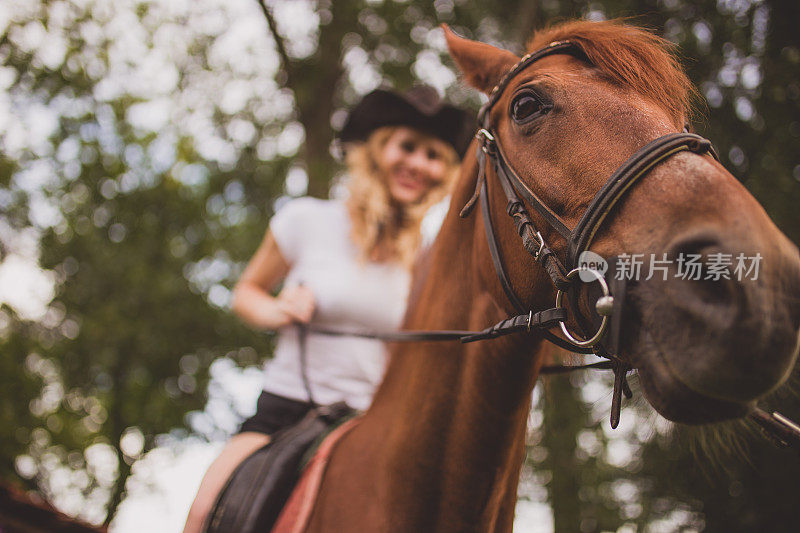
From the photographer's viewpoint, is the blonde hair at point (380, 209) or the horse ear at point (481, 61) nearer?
the horse ear at point (481, 61)

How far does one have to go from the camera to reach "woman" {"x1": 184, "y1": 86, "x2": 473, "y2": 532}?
3086 millimetres

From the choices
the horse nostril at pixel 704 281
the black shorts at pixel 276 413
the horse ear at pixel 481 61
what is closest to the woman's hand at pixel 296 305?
the black shorts at pixel 276 413

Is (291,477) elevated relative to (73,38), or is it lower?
lower

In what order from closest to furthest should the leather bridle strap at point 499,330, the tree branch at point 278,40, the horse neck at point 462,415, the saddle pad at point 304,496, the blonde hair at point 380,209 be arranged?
1. the leather bridle strap at point 499,330
2. the horse neck at point 462,415
3. the saddle pad at point 304,496
4. the blonde hair at point 380,209
5. the tree branch at point 278,40

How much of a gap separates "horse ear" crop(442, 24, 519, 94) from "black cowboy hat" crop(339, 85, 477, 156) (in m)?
1.19

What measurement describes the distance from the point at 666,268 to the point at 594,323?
0.87 feet

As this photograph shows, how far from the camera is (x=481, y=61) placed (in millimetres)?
2350

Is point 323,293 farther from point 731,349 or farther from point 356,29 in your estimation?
point 356,29

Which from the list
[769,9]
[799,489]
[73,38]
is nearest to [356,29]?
[73,38]

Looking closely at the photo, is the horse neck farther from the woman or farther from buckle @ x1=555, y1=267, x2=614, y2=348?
the woman

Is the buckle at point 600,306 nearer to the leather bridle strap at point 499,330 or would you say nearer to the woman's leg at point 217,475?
the leather bridle strap at point 499,330

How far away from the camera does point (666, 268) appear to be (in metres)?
1.29

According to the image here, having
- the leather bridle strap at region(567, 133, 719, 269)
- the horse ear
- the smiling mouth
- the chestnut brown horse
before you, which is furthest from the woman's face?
the leather bridle strap at region(567, 133, 719, 269)

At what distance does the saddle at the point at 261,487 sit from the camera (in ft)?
7.65
